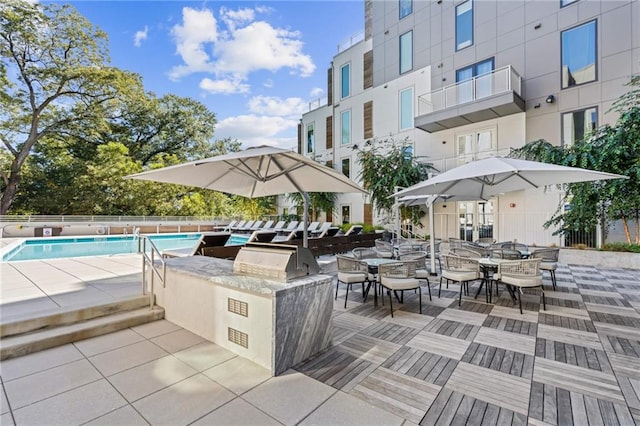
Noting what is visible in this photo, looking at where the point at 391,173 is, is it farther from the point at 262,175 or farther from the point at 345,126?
the point at 262,175

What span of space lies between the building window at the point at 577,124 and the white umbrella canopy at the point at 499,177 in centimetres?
568

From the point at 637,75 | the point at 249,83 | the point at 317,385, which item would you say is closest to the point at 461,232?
the point at 637,75

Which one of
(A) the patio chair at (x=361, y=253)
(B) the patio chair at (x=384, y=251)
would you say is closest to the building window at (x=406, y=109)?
(B) the patio chair at (x=384, y=251)

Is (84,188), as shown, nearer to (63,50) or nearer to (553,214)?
(63,50)

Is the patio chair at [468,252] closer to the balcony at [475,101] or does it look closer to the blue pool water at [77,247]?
the blue pool water at [77,247]

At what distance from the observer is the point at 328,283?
328cm

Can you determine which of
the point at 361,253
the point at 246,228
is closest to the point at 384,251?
the point at 361,253

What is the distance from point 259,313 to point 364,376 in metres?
1.11

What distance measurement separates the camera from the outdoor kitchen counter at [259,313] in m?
2.76

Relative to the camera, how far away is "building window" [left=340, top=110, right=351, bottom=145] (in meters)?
17.7

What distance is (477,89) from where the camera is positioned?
11.7 metres

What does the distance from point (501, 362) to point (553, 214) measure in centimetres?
971

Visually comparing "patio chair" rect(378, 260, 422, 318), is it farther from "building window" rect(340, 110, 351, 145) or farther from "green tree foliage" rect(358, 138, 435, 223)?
"building window" rect(340, 110, 351, 145)

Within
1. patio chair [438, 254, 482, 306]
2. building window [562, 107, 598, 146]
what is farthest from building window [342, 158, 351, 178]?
patio chair [438, 254, 482, 306]
